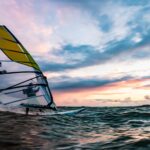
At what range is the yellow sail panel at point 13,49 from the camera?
2544 cm

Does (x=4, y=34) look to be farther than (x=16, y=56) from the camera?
No

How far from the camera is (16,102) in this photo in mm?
24125

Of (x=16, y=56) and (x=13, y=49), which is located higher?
(x=13, y=49)

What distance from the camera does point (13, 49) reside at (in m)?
25.7

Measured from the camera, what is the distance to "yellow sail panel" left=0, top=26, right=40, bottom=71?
25.4 m

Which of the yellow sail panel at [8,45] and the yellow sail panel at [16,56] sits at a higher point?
the yellow sail panel at [8,45]

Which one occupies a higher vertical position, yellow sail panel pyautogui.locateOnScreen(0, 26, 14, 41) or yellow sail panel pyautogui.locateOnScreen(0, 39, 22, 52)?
yellow sail panel pyautogui.locateOnScreen(0, 26, 14, 41)

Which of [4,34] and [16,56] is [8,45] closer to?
[4,34]

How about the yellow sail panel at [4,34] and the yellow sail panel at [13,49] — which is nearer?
the yellow sail panel at [4,34]

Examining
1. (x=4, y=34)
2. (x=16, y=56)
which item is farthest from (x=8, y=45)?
(x=16, y=56)

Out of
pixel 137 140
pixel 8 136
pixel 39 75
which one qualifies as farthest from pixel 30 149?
pixel 39 75

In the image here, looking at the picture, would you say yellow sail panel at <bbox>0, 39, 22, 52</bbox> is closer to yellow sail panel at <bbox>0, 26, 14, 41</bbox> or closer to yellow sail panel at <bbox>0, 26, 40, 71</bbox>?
yellow sail panel at <bbox>0, 26, 40, 71</bbox>

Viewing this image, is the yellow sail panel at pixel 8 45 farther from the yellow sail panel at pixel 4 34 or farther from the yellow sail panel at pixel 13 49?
the yellow sail panel at pixel 4 34

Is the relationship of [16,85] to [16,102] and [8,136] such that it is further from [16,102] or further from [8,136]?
[8,136]
